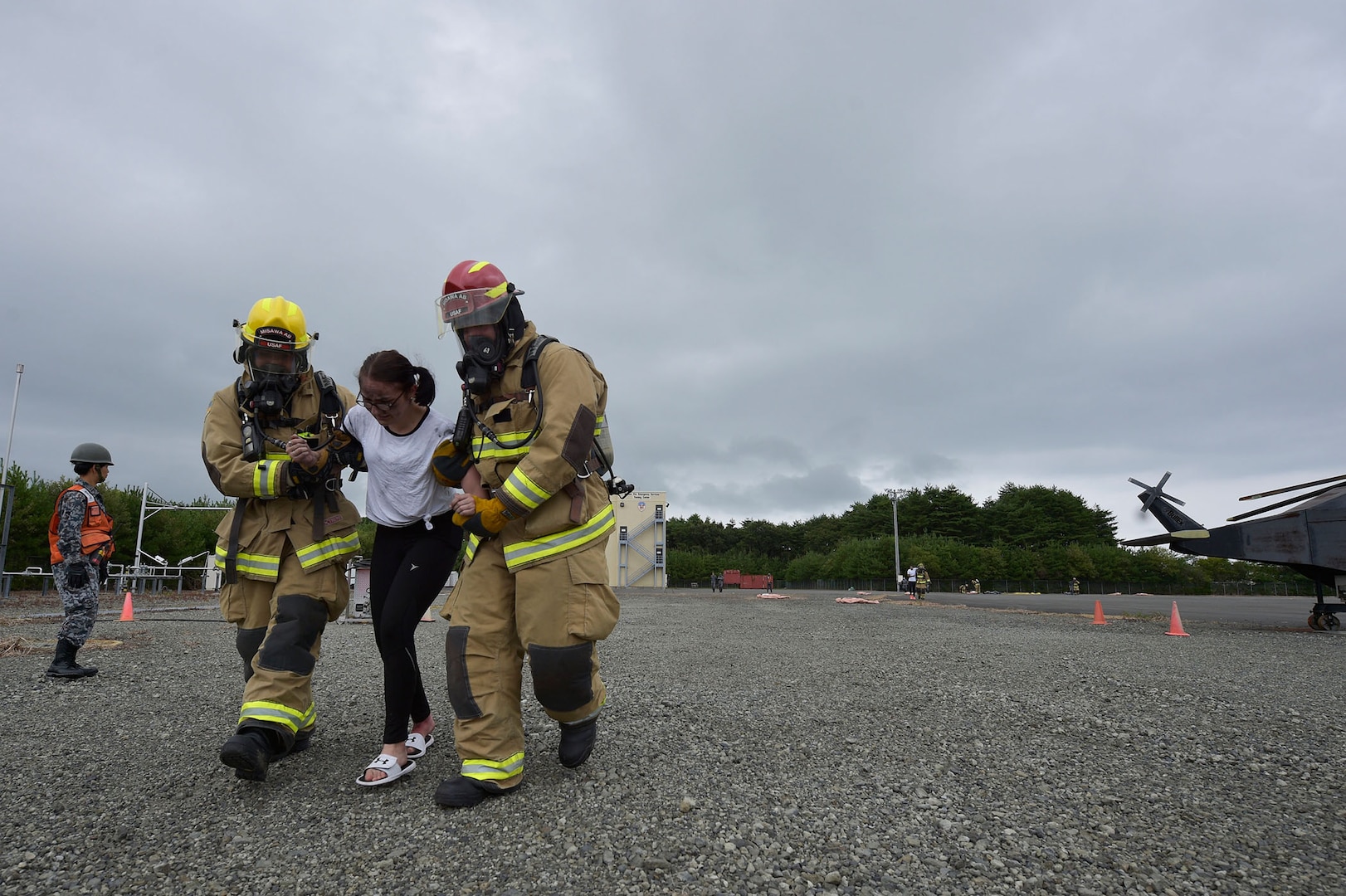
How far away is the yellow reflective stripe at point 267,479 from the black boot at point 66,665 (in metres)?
4.19

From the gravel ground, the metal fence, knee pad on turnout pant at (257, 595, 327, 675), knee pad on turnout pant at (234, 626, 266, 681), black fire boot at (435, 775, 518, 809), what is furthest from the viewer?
the metal fence

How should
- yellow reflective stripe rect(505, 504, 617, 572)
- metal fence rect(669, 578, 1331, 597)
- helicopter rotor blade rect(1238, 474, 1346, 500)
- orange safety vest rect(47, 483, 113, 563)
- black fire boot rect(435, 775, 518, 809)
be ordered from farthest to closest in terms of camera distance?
metal fence rect(669, 578, 1331, 597) → helicopter rotor blade rect(1238, 474, 1346, 500) → orange safety vest rect(47, 483, 113, 563) → yellow reflective stripe rect(505, 504, 617, 572) → black fire boot rect(435, 775, 518, 809)

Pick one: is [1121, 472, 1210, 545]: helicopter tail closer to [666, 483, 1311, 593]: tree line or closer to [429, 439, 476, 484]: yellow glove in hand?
[429, 439, 476, 484]: yellow glove in hand

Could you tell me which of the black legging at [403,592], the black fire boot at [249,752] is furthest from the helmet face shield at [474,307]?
the black fire boot at [249,752]

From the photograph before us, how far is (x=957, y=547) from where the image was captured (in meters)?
68.2

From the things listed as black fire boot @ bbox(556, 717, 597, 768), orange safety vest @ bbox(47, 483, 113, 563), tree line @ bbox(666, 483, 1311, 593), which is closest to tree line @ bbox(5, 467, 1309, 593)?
tree line @ bbox(666, 483, 1311, 593)

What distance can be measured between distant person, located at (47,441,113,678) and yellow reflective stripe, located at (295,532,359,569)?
3873mm

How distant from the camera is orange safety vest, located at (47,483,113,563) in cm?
582

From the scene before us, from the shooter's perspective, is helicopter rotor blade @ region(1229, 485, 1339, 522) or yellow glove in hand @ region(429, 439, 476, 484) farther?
helicopter rotor blade @ region(1229, 485, 1339, 522)

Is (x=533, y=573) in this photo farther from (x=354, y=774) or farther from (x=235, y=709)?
(x=235, y=709)

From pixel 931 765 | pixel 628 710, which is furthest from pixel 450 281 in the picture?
pixel 931 765

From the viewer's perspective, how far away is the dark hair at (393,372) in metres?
3.13

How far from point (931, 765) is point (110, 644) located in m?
9.13

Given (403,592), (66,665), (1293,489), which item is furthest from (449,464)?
(1293,489)
